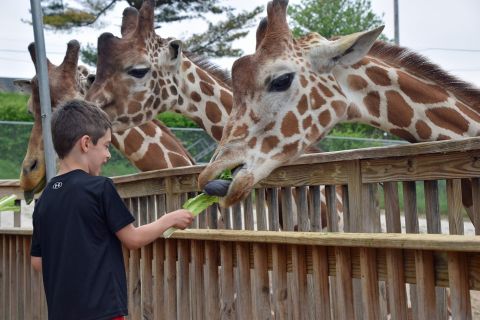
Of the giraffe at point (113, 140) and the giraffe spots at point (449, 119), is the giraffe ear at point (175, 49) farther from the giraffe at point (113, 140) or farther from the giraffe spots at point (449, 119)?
the giraffe spots at point (449, 119)

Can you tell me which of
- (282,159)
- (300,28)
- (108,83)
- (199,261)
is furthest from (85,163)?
(300,28)

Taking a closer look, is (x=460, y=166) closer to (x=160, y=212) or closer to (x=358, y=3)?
(x=160, y=212)

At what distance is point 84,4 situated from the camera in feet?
68.7

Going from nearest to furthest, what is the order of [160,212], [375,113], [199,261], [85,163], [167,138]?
[85,163], [199,261], [375,113], [160,212], [167,138]

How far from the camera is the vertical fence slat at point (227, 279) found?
4.66m

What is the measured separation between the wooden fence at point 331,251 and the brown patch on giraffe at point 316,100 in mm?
686

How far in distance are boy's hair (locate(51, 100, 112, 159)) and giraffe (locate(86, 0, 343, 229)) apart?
13.0 feet

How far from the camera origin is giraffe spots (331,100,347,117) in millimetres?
5602

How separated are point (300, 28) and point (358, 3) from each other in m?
3.05

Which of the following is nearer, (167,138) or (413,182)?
(413,182)

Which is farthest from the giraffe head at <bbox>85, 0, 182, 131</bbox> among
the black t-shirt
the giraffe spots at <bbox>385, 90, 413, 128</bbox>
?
the black t-shirt

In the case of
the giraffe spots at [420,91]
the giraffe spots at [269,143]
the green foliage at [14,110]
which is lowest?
the giraffe spots at [269,143]

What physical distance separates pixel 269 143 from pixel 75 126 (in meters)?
1.94

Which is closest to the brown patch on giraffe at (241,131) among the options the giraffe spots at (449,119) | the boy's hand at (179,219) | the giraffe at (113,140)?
the giraffe spots at (449,119)
